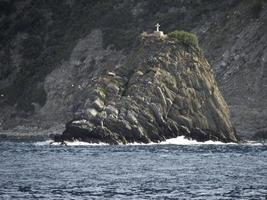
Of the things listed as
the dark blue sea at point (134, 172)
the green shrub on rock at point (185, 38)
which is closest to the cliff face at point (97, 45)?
the green shrub on rock at point (185, 38)

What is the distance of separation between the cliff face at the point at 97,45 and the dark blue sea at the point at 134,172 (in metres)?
23.7

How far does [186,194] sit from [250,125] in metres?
54.0

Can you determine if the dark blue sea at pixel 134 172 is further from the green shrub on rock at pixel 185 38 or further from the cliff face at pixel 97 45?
the cliff face at pixel 97 45

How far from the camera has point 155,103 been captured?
87938 millimetres

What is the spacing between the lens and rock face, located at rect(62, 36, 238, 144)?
8612cm

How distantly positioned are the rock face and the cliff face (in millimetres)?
8534

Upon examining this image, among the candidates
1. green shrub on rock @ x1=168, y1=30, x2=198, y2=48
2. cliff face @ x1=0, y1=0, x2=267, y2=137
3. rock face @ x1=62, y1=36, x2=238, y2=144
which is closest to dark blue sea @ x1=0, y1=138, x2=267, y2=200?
rock face @ x1=62, y1=36, x2=238, y2=144

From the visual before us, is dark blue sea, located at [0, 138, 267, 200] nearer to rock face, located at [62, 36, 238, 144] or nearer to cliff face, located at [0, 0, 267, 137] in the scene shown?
rock face, located at [62, 36, 238, 144]

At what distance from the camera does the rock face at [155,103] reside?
283 ft

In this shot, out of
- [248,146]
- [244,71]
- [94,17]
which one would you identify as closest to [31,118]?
[94,17]

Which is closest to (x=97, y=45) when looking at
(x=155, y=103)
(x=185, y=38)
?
(x=185, y=38)

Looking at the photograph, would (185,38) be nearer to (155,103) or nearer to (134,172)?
(155,103)

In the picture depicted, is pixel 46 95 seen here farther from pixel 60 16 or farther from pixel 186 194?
pixel 186 194

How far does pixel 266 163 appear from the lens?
62.0 metres
